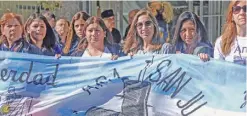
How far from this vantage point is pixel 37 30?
14.0 feet

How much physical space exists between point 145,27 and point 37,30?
893mm

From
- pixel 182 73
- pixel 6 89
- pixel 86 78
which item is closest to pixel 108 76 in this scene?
pixel 86 78

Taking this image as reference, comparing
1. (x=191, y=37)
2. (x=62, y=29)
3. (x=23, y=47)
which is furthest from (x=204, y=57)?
(x=23, y=47)

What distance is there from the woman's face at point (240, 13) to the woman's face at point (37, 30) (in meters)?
1.51

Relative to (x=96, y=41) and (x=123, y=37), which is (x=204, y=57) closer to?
(x=123, y=37)

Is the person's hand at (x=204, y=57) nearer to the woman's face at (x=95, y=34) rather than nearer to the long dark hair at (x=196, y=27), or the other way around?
the long dark hair at (x=196, y=27)

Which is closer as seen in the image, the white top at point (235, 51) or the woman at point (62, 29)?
the white top at point (235, 51)

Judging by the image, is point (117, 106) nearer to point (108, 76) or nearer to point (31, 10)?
point (108, 76)

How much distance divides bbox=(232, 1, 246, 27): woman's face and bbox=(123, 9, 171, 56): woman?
1.88ft

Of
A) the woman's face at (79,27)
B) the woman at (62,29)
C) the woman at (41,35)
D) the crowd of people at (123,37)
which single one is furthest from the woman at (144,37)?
the woman at (41,35)

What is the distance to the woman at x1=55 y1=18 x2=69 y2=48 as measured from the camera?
163 inches

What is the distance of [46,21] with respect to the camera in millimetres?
4195

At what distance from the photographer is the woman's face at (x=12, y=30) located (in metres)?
4.24

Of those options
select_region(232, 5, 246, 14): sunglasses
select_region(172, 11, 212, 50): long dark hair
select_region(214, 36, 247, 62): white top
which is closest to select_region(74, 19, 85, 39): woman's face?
select_region(172, 11, 212, 50): long dark hair
